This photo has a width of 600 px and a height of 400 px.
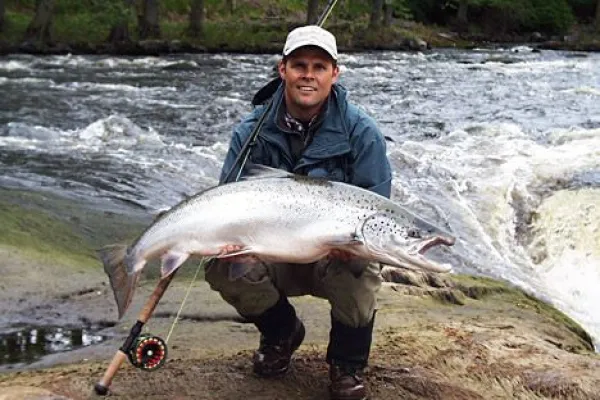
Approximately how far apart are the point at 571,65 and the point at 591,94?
29.1 ft

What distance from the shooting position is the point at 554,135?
12.9m

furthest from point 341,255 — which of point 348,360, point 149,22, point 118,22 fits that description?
point 149,22

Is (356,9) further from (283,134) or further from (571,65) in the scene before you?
(283,134)

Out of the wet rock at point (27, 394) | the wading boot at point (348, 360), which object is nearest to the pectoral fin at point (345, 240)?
the wading boot at point (348, 360)

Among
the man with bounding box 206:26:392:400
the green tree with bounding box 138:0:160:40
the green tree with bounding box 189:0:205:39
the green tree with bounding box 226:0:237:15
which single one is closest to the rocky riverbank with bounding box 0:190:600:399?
the man with bounding box 206:26:392:400

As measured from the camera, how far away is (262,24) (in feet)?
111

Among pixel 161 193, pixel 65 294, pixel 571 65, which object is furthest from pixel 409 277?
pixel 571 65

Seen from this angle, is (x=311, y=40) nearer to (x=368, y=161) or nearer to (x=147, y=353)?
(x=368, y=161)

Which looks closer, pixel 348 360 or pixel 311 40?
pixel 311 40

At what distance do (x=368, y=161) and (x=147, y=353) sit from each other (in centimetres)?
121

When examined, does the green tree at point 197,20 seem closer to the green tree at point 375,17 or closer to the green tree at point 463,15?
the green tree at point 375,17

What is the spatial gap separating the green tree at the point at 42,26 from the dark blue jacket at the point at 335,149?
24.2 meters

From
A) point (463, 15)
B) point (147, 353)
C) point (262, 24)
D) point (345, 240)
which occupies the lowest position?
point (463, 15)

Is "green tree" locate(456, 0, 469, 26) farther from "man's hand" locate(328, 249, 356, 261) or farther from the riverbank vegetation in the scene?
"man's hand" locate(328, 249, 356, 261)
